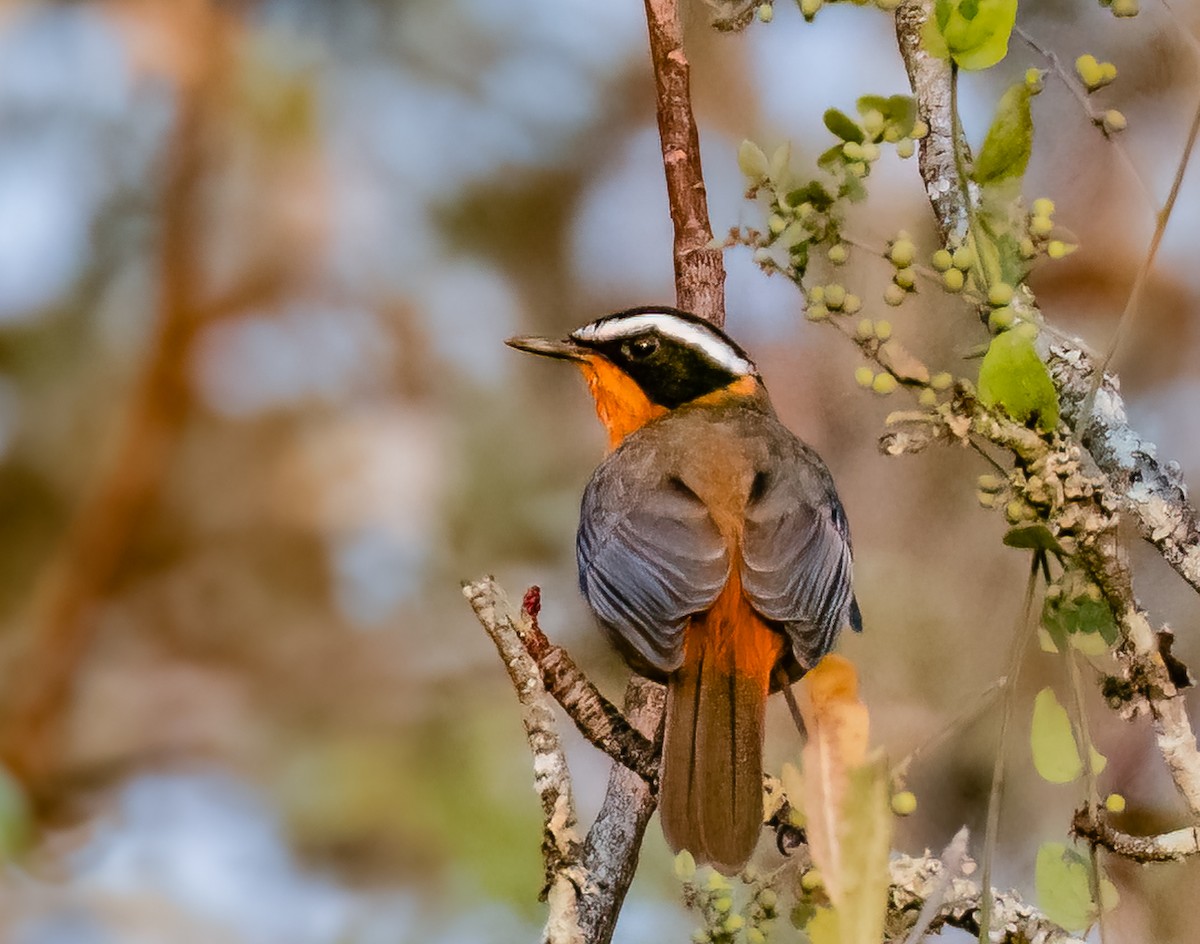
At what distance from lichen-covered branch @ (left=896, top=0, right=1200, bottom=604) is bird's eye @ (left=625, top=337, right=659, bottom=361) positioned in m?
0.22

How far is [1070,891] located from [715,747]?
0.88ft

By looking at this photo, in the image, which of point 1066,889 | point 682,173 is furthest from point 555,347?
point 1066,889

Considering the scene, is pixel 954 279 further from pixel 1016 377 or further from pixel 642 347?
pixel 642 347

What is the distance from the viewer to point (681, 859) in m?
0.76

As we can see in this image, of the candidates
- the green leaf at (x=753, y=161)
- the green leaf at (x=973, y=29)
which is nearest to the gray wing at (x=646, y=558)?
the green leaf at (x=753, y=161)

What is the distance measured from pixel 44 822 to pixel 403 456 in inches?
17.0

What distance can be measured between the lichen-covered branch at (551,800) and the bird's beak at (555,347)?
0.68ft

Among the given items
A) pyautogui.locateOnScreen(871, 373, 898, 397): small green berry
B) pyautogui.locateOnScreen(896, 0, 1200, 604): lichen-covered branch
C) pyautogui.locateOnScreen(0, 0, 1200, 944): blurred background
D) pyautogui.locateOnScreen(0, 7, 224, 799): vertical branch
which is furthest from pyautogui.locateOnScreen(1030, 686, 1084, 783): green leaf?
pyautogui.locateOnScreen(0, 7, 224, 799): vertical branch

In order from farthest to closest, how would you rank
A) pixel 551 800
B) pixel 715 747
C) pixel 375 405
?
pixel 375 405
pixel 551 800
pixel 715 747

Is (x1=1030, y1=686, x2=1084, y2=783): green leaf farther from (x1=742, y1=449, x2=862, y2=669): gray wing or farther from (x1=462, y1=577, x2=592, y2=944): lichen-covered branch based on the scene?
(x1=462, y1=577, x2=592, y2=944): lichen-covered branch

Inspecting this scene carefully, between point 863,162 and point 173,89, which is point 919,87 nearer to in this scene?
point 863,162

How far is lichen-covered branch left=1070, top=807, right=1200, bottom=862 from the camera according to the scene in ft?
2.58

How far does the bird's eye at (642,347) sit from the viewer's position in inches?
34.2

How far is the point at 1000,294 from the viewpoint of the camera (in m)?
0.79
